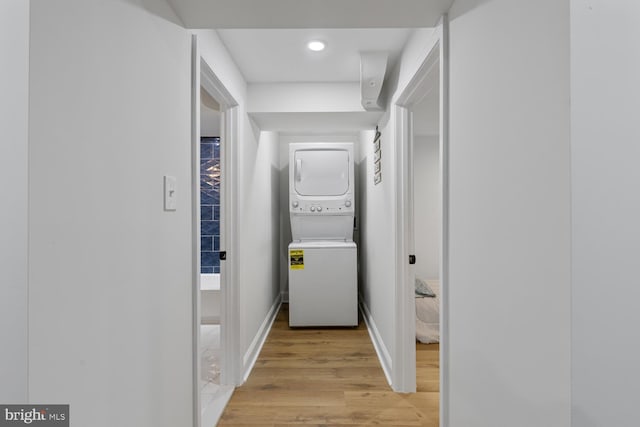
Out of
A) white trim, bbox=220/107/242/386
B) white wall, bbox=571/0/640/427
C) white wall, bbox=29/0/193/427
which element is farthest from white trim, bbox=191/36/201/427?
white wall, bbox=571/0/640/427

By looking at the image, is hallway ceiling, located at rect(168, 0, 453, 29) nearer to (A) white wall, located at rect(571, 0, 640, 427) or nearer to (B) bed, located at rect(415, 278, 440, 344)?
(A) white wall, located at rect(571, 0, 640, 427)

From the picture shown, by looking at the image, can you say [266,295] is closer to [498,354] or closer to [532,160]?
[498,354]

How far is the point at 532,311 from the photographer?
685mm

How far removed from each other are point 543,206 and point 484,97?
1.36 feet

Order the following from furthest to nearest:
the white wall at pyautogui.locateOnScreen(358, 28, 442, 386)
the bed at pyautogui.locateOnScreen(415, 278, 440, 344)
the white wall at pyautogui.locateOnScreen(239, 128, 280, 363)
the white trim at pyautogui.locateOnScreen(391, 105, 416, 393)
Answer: the bed at pyautogui.locateOnScreen(415, 278, 440, 344) < the white wall at pyautogui.locateOnScreen(239, 128, 280, 363) < the white trim at pyautogui.locateOnScreen(391, 105, 416, 393) < the white wall at pyautogui.locateOnScreen(358, 28, 442, 386)

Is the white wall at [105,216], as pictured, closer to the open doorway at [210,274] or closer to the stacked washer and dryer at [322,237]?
the open doorway at [210,274]

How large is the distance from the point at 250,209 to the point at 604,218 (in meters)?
2.31

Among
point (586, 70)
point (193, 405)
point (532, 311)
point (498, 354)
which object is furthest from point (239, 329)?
point (586, 70)

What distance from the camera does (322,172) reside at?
366 cm

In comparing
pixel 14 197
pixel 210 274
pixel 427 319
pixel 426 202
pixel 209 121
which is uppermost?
pixel 209 121

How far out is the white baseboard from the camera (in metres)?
2.36

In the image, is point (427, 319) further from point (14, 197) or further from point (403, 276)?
point (14, 197)

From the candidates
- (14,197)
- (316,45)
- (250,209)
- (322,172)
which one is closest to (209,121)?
(322,172)

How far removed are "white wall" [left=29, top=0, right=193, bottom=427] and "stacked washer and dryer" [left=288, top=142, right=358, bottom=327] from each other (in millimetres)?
2142
